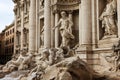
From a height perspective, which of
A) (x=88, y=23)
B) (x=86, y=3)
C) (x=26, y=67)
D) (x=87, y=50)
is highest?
(x=86, y=3)

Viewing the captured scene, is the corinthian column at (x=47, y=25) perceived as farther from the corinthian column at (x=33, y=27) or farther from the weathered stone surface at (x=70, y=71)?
the weathered stone surface at (x=70, y=71)

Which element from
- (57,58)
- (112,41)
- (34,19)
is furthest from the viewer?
(34,19)

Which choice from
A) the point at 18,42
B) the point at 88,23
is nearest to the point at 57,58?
the point at 88,23

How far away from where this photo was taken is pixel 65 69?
9.70 m

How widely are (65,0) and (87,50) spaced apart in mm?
6390

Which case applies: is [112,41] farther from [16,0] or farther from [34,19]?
[16,0]

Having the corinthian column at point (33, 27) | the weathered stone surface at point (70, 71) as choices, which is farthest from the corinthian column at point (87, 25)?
the corinthian column at point (33, 27)

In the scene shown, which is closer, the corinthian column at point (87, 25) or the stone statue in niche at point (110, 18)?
the stone statue in niche at point (110, 18)

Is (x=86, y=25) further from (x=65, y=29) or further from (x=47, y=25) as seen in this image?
(x=47, y=25)

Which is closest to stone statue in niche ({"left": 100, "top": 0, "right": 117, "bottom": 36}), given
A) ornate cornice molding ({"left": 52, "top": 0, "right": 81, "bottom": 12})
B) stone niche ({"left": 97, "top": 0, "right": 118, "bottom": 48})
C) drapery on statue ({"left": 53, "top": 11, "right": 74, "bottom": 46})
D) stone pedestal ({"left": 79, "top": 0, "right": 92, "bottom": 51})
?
stone niche ({"left": 97, "top": 0, "right": 118, "bottom": 48})

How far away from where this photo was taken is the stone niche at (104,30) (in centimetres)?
1465

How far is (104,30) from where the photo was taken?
15.6 m

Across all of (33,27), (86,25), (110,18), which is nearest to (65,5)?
(86,25)

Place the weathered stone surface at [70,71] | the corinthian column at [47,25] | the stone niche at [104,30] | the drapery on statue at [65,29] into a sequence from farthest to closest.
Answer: the corinthian column at [47,25]
the drapery on statue at [65,29]
the stone niche at [104,30]
the weathered stone surface at [70,71]
